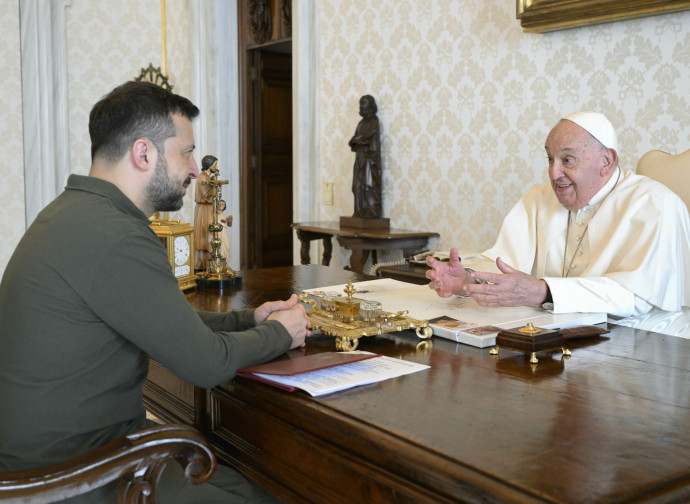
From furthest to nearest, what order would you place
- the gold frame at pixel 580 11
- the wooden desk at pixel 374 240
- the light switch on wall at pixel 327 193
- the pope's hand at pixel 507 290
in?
the light switch on wall at pixel 327 193 → the wooden desk at pixel 374 240 → the gold frame at pixel 580 11 → the pope's hand at pixel 507 290

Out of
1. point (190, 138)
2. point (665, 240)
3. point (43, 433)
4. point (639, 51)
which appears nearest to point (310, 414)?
point (43, 433)

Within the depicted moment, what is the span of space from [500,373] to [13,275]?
1.15 meters

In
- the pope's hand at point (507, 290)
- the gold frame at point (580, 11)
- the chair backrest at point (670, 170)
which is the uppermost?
the gold frame at point (580, 11)

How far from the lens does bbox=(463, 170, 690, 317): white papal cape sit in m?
2.54

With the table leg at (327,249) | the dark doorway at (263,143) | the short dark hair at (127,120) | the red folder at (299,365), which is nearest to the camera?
the red folder at (299,365)

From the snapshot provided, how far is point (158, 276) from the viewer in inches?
63.9

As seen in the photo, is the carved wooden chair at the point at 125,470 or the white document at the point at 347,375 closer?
the carved wooden chair at the point at 125,470

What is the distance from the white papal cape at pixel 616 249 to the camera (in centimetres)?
254

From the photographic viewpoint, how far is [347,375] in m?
1.71

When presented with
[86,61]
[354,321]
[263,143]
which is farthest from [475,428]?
[86,61]

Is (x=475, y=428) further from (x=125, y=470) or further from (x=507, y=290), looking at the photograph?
(x=507, y=290)

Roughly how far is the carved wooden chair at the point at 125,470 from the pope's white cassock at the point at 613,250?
1389 millimetres

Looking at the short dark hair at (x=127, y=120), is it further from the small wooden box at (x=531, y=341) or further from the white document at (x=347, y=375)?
the small wooden box at (x=531, y=341)

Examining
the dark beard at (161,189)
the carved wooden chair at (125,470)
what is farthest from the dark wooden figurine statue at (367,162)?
the carved wooden chair at (125,470)
